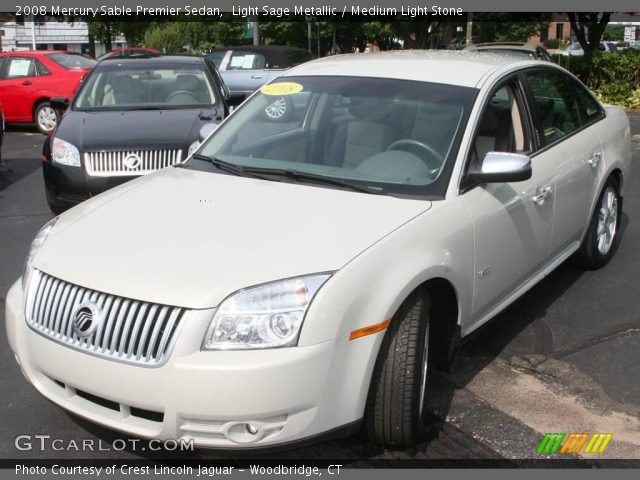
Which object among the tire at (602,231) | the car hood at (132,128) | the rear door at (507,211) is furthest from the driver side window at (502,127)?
the car hood at (132,128)

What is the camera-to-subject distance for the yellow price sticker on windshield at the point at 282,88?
4.66 m

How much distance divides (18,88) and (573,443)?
45.6ft

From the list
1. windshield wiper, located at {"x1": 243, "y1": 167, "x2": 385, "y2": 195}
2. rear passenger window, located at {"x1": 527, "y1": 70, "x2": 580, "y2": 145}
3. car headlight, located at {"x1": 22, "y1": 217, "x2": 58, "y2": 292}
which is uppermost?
rear passenger window, located at {"x1": 527, "y1": 70, "x2": 580, "y2": 145}

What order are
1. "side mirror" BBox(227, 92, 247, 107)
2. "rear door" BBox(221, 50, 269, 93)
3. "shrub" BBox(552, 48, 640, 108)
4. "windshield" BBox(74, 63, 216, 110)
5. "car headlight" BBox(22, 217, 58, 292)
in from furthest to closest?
1. "shrub" BBox(552, 48, 640, 108)
2. "rear door" BBox(221, 50, 269, 93)
3. "side mirror" BBox(227, 92, 247, 107)
4. "windshield" BBox(74, 63, 216, 110)
5. "car headlight" BBox(22, 217, 58, 292)

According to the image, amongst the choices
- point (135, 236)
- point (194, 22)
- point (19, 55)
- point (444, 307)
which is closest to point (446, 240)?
point (444, 307)

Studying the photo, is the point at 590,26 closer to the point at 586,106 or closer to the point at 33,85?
the point at 33,85

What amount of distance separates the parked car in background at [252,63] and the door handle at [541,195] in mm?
11847

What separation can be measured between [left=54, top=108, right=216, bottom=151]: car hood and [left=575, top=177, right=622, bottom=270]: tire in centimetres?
370

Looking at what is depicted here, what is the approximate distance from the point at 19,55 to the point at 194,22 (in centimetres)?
3322

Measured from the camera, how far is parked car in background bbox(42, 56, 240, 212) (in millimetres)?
7086

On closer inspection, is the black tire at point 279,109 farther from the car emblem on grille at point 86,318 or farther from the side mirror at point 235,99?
the side mirror at point 235,99

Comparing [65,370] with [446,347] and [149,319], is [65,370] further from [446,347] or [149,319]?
[446,347]

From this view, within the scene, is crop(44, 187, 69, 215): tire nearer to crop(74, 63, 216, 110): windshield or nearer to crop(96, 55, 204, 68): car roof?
crop(74, 63, 216, 110): windshield

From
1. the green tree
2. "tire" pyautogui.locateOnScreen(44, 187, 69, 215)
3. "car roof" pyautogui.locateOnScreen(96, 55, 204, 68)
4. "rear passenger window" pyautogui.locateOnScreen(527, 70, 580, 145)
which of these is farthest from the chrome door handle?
the green tree
